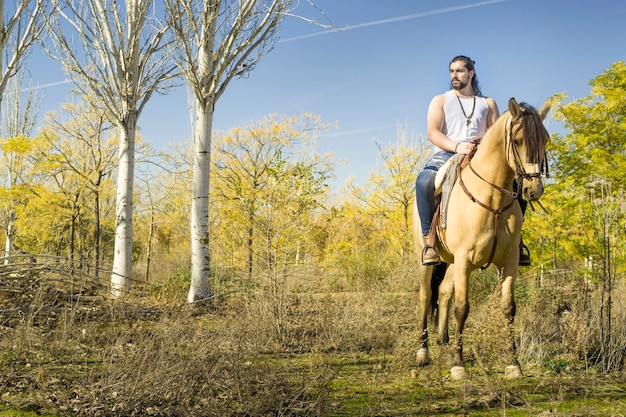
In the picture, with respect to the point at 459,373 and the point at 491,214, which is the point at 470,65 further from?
the point at 459,373

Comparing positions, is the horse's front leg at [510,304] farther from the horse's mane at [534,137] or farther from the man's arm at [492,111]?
the man's arm at [492,111]

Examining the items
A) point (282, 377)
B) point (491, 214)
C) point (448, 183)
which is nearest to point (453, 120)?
point (448, 183)

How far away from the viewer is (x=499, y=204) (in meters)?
4.43

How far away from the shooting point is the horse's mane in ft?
12.9

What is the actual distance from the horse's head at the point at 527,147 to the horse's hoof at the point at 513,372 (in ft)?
5.11

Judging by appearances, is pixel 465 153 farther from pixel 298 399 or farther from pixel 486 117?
pixel 298 399

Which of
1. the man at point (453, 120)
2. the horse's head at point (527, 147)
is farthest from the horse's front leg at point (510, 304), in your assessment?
the horse's head at point (527, 147)

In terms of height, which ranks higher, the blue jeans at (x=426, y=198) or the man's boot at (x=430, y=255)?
the blue jeans at (x=426, y=198)

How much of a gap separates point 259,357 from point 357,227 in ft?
48.7

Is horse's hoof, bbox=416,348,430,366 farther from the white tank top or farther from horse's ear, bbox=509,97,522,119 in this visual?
horse's ear, bbox=509,97,522,119

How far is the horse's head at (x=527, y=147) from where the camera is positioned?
3.94m

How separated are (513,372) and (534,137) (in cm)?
203

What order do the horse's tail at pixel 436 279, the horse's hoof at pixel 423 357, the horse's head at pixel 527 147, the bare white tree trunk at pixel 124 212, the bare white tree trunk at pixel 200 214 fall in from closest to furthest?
the horse's head at pixel 527 147 → the horse's hoof at pixel 423 357 → the horse's tail at pixel 436 279 → the bare white tree trunk at pixel 200 214 → the bare white tree trunk at pixel 124 212

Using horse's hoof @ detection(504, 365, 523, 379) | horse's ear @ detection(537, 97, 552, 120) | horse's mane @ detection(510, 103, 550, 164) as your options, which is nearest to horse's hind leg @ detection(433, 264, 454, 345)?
horse's hoof @ detection(504, 365, 523, 379)
